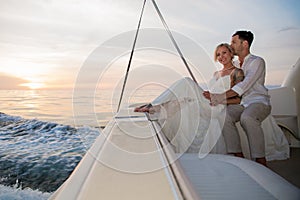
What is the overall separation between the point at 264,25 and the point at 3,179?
2721mm

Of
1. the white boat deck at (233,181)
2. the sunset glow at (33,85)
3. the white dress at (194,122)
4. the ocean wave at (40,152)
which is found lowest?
the ocean wave at (40,152)

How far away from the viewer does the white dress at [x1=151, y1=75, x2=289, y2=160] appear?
1276mm

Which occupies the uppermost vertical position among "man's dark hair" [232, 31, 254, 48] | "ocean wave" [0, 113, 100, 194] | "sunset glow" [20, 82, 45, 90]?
"man's dark hair" [232, 31, 254, 48]

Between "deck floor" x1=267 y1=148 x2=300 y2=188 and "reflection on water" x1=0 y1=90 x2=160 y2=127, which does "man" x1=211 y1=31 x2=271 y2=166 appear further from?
"reflection on water" x1=0 y1=90 x2=160 y2=127

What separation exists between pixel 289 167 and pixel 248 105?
442 mm

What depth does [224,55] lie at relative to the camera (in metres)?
1.82

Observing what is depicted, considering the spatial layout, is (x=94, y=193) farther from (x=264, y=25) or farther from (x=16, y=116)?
(x=16, y=116)

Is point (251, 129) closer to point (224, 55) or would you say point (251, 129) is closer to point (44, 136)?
point (224, 55)

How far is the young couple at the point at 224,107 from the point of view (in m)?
1.33

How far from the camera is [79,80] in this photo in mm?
972

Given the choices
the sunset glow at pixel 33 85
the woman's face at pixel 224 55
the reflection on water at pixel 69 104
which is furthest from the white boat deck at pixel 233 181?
the sunset glow at pixel 33 85

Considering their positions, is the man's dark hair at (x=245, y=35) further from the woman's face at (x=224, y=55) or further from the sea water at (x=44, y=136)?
the sea water at (x=44, y=136)

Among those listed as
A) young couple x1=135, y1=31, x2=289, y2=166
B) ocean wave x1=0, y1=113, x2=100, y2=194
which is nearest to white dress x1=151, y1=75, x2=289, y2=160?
young couple x1=135, y1=31, x2=289, y2=166

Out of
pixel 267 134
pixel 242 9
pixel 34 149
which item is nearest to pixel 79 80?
pixel 267 134
